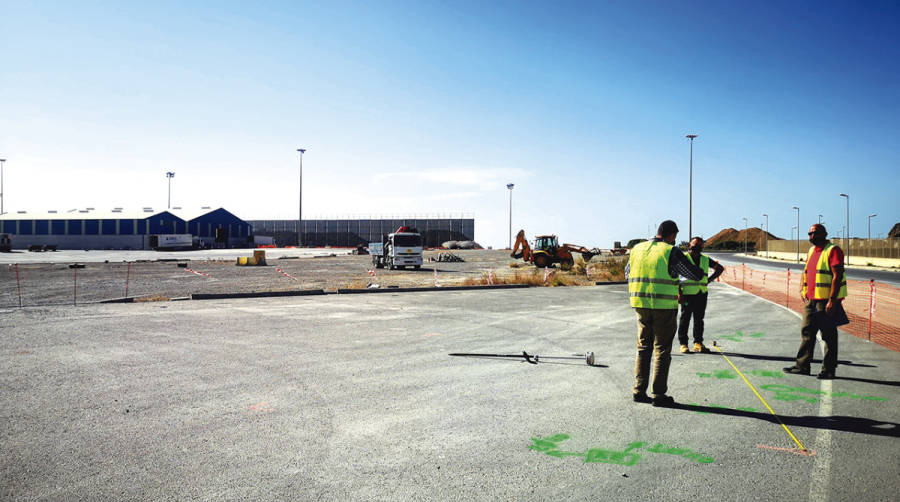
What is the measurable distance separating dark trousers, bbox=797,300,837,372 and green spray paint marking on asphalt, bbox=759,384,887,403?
825 mm

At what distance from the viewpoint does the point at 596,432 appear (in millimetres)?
5289

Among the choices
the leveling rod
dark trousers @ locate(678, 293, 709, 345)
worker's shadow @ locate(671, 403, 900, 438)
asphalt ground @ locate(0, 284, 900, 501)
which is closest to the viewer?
asphalt ground @ locate(0, 284, 900, 501)

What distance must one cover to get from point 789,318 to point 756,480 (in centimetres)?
1124

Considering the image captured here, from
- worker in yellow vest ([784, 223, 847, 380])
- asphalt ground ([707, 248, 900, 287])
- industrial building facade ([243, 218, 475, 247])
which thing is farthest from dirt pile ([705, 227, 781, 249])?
worker in yellow vest ([784, 223, 847, 380])

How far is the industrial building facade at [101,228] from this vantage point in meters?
81.2

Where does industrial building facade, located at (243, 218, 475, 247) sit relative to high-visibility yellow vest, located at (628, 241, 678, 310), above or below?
above

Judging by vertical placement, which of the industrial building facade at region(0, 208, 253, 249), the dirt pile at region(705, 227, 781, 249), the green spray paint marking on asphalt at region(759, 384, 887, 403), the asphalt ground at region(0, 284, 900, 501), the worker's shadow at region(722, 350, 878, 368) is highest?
the dirt pile at region(705, 227, 781, 249)

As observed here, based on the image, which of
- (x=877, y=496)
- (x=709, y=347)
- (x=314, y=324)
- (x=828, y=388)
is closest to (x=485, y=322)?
(x=314, y=324)

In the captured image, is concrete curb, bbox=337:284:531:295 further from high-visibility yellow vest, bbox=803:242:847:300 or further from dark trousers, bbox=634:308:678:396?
dark trousers, bbox=634:308:678:396

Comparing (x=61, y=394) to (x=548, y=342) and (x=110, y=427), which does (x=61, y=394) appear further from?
(x=548, y=342)

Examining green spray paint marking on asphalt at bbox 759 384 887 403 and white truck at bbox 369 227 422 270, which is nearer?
green spray paint marking on asphalt at bbox 759 384 887 403

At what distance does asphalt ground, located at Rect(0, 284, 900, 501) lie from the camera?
417 centimetres

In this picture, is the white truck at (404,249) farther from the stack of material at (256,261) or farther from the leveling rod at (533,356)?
the leveling rod at (533,356)

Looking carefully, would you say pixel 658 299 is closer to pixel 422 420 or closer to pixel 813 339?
pixel 422 420
